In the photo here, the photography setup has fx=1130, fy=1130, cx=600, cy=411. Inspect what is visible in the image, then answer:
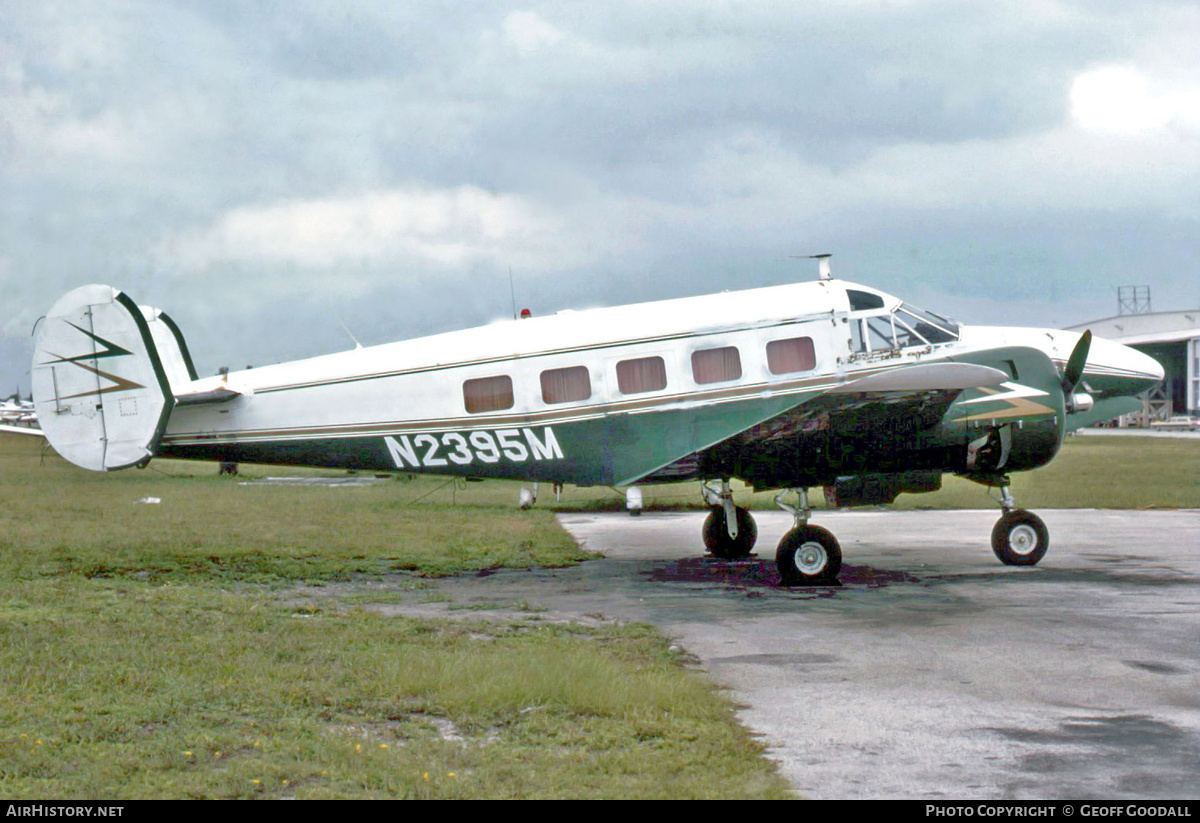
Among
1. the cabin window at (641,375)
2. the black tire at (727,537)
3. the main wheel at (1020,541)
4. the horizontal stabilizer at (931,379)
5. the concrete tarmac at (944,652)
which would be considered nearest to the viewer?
the concrete tarmac at (944,652)

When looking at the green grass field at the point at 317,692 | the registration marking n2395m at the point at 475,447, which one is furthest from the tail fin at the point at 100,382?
the registration marking n2395m at the point at 475,447

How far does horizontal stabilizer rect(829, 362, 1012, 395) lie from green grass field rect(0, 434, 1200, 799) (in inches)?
173

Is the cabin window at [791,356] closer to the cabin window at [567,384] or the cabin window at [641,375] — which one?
the cabin window at [641,375]

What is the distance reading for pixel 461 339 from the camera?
1608 cm

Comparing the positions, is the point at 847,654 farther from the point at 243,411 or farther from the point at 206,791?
the point at 243,411

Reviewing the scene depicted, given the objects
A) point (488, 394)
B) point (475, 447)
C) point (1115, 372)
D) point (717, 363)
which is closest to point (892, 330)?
point (717, 363)

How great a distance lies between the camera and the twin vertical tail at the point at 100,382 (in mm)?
15664

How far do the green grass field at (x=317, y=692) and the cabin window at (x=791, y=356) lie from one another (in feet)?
16.8

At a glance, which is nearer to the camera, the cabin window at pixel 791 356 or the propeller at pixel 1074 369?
the cabin window at pixel 791 356

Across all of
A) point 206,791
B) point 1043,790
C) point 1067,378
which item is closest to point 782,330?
point 1067,378

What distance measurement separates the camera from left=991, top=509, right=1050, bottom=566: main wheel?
16.8 m

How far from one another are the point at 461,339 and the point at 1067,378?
28.0 feet

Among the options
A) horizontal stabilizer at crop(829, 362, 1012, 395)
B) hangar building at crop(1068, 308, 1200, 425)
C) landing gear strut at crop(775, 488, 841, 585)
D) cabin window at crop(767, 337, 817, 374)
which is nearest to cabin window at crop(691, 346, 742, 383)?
cabin window at crop(767, 337, 817, 374)

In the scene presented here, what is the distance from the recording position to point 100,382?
15.7 metres
